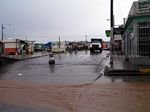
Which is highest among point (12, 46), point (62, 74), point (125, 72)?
point (12, 46)

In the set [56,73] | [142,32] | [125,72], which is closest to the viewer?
[125,72]

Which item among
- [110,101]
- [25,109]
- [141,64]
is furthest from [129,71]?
[25,109]

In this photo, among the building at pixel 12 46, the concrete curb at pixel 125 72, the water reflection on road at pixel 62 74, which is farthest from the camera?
the building at pixel 12 46

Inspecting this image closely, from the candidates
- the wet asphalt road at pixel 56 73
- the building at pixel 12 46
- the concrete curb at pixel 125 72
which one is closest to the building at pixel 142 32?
the wet asphalt road at pixel 56 73

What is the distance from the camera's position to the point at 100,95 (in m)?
16.9

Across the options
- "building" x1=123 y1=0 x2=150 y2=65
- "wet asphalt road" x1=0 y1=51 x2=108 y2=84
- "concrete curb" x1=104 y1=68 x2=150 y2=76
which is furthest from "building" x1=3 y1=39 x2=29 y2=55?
"concrete curb" x1=104 y1=68 x2=150 y2=76

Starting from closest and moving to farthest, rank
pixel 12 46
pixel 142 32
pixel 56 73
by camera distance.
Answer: pixel 56 73
pixel 142 32
pixel 12 46

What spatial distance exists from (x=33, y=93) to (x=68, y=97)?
8.00 feet

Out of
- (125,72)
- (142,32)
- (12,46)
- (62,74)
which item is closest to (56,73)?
(62,74)

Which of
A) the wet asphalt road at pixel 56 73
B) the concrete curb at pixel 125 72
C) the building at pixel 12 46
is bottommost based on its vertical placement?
the wet asphalt road at pixel 56 73

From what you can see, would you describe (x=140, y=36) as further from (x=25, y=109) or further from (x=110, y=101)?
(x=25, y=109)

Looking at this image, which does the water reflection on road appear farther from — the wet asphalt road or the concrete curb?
the concrete curb

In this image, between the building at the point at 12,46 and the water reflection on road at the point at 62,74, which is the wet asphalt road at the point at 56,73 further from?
the building at the point at 12,46

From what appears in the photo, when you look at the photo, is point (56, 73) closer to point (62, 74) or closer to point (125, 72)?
point (62, 74)
